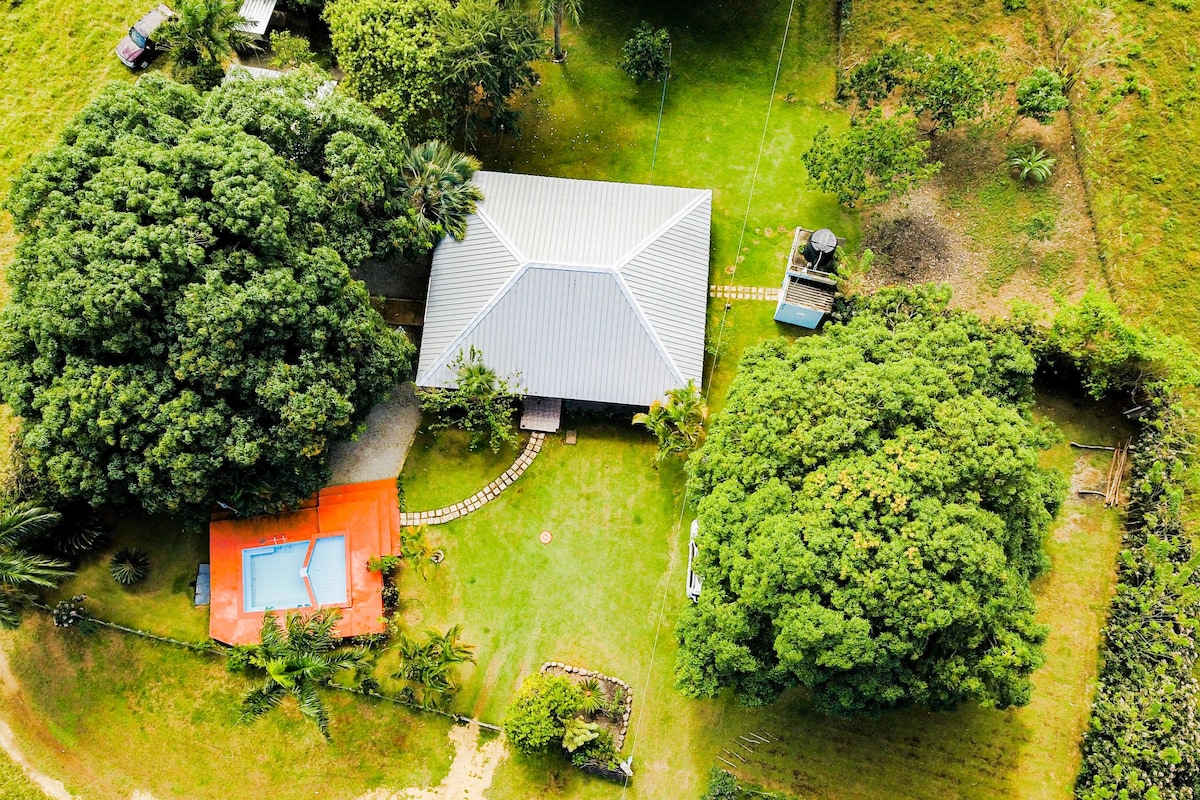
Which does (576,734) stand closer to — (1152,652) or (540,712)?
(540,712)

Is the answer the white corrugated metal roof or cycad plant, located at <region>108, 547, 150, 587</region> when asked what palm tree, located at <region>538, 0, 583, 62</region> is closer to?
the white corrugated metal roof

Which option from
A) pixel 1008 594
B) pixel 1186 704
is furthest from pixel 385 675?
pixel 1186 704

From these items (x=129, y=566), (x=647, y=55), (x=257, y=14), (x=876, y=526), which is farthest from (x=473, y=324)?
(x=257, y=14)

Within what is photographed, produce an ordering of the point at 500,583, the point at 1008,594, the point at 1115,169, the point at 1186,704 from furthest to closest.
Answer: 1. the point at 1115,169
2. the point at 500,583
3. the point at 1186,704
4. the point at 1008,594

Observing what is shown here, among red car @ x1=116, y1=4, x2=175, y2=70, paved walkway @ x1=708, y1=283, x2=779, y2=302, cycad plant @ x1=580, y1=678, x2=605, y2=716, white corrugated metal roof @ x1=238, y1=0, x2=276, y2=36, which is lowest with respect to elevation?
cycad plant @ x1=580, y1=678, x2=605, y2=716

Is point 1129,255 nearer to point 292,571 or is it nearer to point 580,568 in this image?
point 580,568

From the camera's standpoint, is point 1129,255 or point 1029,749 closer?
point 1029,749

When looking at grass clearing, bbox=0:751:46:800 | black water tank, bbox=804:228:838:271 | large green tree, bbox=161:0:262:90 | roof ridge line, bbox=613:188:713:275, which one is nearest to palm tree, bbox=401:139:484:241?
roof ridge line, bbox=613:188:713:275
